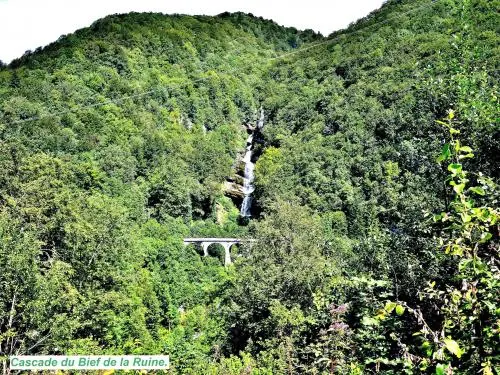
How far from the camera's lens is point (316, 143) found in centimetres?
A: 6731

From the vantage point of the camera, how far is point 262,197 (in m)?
60.2

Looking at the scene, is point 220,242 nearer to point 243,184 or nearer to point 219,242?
point 219,242

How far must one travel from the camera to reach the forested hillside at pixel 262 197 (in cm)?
451

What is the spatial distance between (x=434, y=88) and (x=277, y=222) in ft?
82.3

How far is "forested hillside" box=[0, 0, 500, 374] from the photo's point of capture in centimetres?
451

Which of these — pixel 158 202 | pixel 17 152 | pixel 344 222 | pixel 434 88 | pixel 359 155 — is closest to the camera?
pixel 434 88

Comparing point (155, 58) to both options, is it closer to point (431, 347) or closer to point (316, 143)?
point (316, 143)

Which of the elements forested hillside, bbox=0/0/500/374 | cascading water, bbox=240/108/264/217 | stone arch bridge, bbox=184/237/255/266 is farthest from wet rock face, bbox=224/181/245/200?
stone arch bridge, bbox=184/237/255/266

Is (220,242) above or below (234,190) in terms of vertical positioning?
below

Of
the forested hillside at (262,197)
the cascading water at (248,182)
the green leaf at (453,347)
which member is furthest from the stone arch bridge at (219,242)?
the green leaf at (453,347)

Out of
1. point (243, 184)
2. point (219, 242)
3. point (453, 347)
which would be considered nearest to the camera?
point (453, 347)

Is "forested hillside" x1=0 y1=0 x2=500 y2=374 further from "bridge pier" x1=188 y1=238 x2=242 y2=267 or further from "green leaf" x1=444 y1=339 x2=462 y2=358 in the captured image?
"bridge pier" x1=188 y1=238 x2=242 y2=267

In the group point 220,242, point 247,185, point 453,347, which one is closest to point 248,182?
point 247,185

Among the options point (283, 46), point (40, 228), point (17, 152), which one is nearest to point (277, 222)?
point (40, 228)
